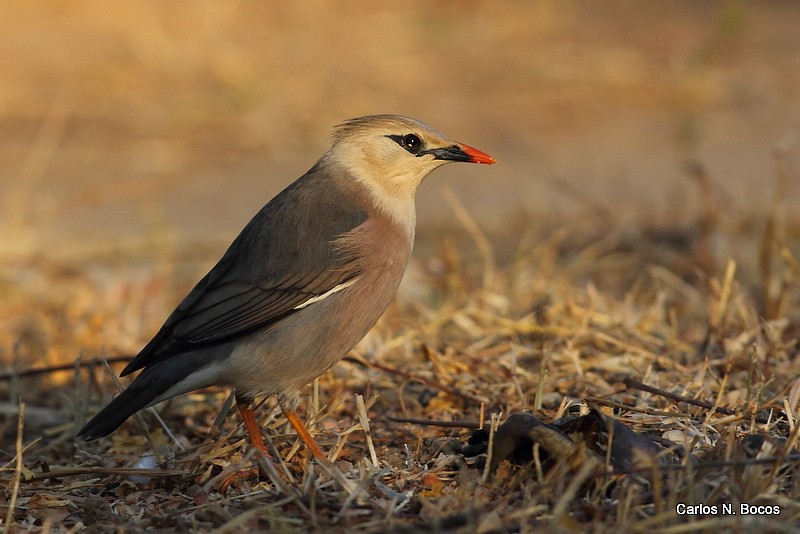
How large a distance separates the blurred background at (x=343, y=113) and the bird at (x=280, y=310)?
190 centimetres

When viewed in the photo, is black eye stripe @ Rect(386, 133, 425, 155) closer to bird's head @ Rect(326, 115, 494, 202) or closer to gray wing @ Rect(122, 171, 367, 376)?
bird's head @ Rect(326, 115, 494, 202)

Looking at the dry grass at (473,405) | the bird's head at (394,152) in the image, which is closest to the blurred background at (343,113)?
the dry grass at (473,405)

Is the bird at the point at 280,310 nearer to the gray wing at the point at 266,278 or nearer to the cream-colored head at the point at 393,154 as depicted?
the gray wing at the point at 266,278

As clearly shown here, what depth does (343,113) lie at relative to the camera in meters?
11.9

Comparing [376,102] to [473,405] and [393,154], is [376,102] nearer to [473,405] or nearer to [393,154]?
[393,154]

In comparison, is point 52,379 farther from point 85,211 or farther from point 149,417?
point 85,211

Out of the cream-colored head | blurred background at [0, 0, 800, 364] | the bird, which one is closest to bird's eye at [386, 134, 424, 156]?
the cream-colored head

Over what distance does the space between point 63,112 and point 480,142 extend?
427cm

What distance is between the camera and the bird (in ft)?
14.9

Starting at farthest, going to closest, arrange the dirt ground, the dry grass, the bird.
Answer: the bird < the dirt ground < the dry grass

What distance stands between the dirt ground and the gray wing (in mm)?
464

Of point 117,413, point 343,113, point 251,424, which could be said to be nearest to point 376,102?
point 343,113

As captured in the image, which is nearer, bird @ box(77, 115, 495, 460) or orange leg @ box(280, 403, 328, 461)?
orange leg @ box(280, 403, 328, 461)

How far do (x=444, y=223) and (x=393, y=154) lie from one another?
12.7 ft
